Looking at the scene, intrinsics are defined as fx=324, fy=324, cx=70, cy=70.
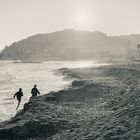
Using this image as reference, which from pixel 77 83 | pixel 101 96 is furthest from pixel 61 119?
pixel 77 83

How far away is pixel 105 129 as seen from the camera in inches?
770

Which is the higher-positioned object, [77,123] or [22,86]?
[77,123]

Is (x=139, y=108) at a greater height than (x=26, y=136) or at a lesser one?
greater

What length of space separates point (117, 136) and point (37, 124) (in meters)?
7.75

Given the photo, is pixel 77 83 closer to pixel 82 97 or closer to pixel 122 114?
pixel 82 97

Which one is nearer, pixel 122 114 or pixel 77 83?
pixel 122 114

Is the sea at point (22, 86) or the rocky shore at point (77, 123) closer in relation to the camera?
the rocky shore at point (77, 123)

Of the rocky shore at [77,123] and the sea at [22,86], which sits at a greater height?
the rocky shore at [77,123]

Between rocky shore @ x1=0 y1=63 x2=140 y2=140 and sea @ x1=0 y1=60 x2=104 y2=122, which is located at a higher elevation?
rocky shore @ x1=0 y1=63 x2=140 y2=140

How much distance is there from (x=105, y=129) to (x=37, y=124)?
20.3ft

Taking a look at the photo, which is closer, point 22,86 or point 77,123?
point 77,123

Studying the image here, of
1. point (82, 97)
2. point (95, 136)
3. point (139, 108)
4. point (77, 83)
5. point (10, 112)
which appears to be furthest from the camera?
point (77, 83)

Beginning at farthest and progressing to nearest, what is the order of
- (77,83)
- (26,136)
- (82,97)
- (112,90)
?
(77,83), (112,90), (82,97), (26,136)

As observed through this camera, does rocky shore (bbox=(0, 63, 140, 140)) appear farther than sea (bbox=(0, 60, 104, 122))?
No
